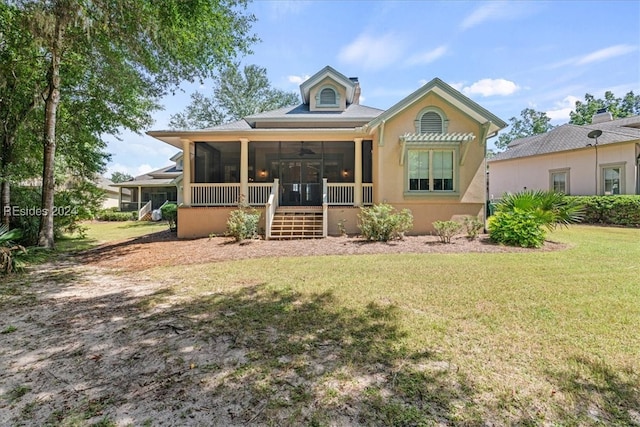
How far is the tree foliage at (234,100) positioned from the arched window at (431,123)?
73.7 feet

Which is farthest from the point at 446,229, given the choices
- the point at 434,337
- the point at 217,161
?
the point at 217,161

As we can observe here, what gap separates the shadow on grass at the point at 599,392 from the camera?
2242 mm

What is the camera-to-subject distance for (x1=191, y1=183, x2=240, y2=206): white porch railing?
481 inches

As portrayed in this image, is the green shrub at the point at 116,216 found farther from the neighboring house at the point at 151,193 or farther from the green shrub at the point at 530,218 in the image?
the green shrub at the point at 530,218

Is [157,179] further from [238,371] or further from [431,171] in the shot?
[238,371]

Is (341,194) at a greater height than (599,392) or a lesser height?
greater

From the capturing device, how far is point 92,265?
777 cm

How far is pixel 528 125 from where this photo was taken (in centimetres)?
5366

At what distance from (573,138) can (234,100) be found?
28386mm

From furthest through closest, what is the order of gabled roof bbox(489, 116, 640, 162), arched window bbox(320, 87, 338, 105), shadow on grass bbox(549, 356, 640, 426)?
gabled roof bbox(489, 116, 640, 162) < arched window bbox(320, 87, 338, 105) < shadow on grass bbox(549, 356, 640, 426)

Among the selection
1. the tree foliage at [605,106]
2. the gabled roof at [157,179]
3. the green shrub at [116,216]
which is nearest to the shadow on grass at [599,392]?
the gabled roof at [157,179]

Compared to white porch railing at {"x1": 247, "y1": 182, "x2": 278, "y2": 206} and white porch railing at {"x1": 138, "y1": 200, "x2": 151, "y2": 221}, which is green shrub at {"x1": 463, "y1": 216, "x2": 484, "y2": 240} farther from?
white porch railing at {"x1": 138, "y1": 200, "x2": 151, "y2": 221}

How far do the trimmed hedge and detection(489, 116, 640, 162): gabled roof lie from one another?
354cm

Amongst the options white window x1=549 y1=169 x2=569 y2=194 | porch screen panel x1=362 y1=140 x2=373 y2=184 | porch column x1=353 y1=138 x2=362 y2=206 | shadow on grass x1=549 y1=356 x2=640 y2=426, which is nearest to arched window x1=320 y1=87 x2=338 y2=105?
porch screen panel x1=362 y1=140 x2=373 y2=184
